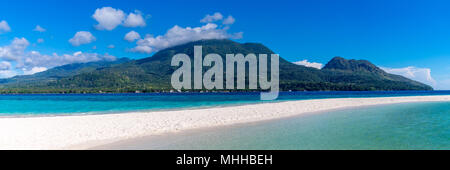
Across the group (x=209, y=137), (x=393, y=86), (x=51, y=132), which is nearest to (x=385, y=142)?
(x=209, y=137)

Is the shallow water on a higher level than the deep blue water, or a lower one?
higher

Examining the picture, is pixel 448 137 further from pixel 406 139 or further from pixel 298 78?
pixel 298 78

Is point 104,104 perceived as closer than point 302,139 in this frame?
No

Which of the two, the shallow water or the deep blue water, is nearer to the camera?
the shallow water

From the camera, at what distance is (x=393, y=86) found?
560ft

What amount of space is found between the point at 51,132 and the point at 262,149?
10.6m

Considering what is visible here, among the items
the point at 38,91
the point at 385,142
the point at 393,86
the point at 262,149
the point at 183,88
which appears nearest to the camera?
the point at 262,149

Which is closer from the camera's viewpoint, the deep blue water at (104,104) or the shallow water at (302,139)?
the shallow water at (302,139)

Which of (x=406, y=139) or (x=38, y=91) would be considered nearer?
(x=406, y=139)

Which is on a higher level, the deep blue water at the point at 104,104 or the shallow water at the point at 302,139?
the shallow water at the point at 302,139

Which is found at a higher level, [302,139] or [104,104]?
[302,139]
